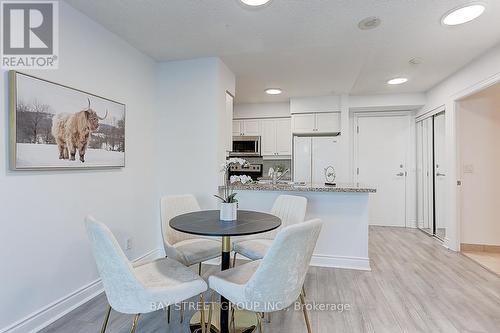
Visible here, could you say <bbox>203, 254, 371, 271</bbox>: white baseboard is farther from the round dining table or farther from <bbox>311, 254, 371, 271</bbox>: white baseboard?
the round dining table

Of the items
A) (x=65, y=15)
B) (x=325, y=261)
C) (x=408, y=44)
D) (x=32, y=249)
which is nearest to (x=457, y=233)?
(x=325, y=261)

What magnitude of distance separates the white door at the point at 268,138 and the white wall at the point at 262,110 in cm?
16

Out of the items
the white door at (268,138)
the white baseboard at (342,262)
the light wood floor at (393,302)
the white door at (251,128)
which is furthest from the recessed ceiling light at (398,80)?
the white baseboard at (342,262)

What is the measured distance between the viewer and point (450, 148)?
3.70 metres

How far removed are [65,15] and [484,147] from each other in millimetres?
4947

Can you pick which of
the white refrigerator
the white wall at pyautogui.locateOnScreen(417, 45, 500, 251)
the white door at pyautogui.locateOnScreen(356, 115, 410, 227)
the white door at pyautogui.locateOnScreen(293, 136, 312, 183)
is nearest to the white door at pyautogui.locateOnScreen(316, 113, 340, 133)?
the white refrigerator

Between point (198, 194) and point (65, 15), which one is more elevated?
point (65, 15)

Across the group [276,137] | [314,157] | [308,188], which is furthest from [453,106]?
[276,137]

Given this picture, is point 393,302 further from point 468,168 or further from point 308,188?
point 468,168

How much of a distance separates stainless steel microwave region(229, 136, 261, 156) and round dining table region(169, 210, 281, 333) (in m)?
3.19

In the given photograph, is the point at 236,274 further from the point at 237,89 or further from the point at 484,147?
Answer: the point at 484,147

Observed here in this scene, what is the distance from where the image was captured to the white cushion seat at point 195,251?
6.79 ft

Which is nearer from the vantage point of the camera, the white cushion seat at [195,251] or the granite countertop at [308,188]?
the white cushion seat at [195,251]

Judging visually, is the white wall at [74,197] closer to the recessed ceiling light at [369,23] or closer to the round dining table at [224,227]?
the round dining table at [224,227]
